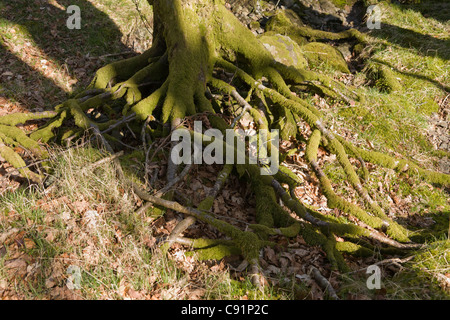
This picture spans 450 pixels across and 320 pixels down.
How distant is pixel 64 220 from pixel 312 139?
11.2ft

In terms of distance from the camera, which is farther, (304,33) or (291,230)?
(304,33)

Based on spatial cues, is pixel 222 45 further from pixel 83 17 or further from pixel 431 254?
pixel 83 17

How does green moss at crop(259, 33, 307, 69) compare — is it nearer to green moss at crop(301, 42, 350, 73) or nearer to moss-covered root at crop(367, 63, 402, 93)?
green moss at crop(301, 42, 350, 73)

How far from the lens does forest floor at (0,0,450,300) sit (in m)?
2.71

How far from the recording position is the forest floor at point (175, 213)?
2705 mm

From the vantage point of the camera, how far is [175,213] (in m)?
3.54

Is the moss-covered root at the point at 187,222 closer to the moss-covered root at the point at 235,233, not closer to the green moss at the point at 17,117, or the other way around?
the moss-covered root at the point at 235,233

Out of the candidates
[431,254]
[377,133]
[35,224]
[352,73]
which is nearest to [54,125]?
[35,224]

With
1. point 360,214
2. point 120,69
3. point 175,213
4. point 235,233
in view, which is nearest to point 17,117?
point 120,69

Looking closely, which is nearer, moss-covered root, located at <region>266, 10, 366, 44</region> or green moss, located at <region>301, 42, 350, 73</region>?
green moss, located at <region>301, 42, 350, 73</region>

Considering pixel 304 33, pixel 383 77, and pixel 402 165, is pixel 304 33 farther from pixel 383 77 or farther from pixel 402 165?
pixel 402 165

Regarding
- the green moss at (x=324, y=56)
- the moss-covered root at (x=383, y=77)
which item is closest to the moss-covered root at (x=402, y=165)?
the moss-covered root at (x=383, y=77)

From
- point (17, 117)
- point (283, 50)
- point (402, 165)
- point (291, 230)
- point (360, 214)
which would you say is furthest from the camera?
point (283, 50)

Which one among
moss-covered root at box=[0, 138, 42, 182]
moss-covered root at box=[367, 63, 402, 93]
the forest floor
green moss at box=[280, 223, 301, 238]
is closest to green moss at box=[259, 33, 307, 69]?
the forest floor
